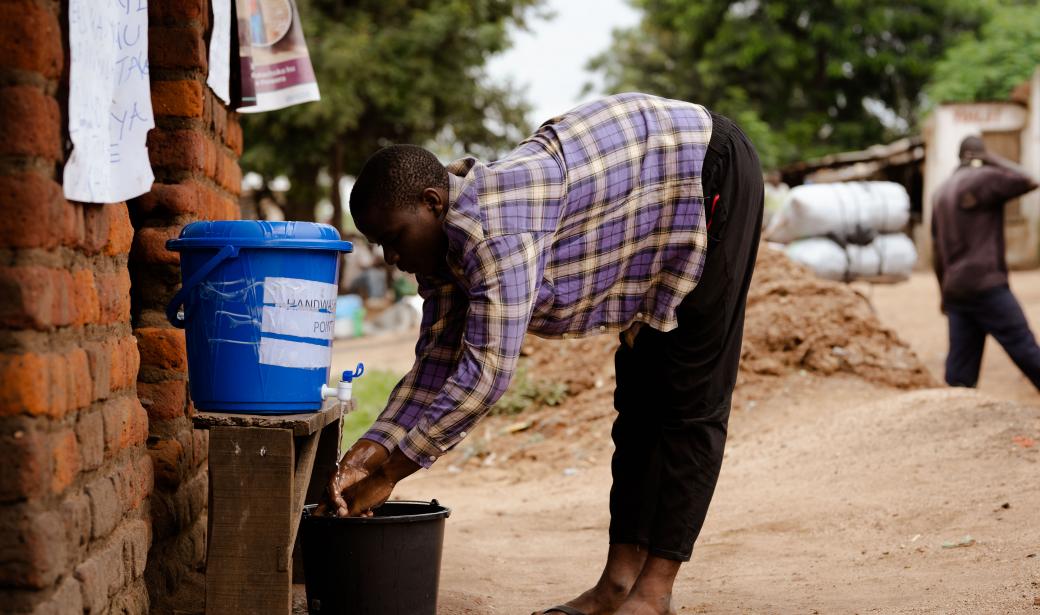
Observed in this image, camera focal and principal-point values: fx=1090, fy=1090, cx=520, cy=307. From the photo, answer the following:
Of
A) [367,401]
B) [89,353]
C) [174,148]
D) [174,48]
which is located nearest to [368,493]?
[89,353]

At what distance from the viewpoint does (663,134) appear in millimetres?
2812

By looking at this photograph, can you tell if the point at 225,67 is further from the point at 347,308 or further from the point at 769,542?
the point at 347,308

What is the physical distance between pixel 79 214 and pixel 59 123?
0.21 m

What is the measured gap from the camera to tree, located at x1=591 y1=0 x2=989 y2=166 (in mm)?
27766

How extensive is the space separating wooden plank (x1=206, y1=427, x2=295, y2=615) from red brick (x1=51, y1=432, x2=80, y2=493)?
14.8 inches

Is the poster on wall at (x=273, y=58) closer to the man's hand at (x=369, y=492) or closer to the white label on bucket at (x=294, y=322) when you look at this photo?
A: the white label on bucket at (x=294, y=322)

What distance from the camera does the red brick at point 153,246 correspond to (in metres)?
3.10

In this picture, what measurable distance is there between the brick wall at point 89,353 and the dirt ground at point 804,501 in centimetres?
93

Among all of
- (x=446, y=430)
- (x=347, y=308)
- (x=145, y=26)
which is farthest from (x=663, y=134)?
(x=347, y=308)

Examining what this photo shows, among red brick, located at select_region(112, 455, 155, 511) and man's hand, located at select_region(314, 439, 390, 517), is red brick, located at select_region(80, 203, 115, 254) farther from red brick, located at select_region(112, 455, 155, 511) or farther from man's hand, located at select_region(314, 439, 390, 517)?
man's hand, located at select_region(314, 439, 390, 517)

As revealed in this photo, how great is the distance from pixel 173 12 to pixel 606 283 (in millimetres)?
1510

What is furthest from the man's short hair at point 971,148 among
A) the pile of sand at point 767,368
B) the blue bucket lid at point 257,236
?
the blue bucket lid at point 257,236

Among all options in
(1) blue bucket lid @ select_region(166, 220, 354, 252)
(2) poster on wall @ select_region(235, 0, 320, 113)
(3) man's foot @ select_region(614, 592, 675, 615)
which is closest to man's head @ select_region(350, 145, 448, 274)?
(1) blue bucket lid @ select_region(166, 220, 354, 252)

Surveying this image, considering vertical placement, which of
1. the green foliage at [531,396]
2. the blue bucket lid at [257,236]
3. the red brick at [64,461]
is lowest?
the green foliage at [531,396]
